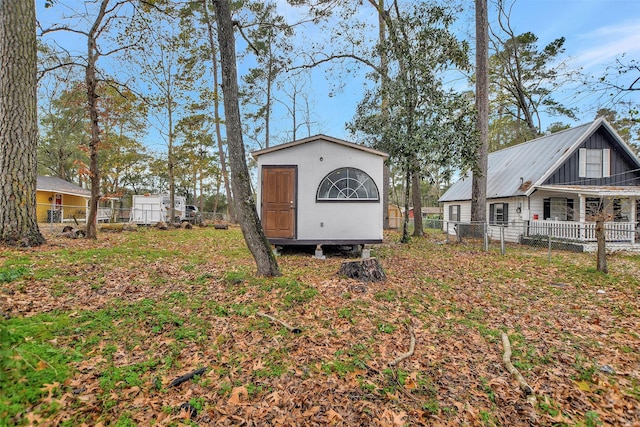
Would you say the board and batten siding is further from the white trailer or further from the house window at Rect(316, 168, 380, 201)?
the white trailer

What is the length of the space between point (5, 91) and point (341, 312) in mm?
8165

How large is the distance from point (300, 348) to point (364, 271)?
2.59 metres

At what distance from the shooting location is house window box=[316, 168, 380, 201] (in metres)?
8.27

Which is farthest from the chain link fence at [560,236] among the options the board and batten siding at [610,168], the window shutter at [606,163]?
the window shutter at [606,163]

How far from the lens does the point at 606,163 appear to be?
13023mm

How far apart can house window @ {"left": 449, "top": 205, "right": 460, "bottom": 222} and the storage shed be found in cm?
1269

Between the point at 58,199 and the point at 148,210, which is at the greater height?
the point at 58,199

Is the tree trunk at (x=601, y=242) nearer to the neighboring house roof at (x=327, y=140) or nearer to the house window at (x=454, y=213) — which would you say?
the neighboring house roof at (x=327, y=140)

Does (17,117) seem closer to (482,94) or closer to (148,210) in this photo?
(148,210)

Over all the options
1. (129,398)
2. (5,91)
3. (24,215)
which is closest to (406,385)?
(129,398)

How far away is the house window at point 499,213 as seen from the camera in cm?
1476

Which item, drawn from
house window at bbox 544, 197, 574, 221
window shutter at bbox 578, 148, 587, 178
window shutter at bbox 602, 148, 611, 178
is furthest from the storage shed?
window shutter at bbox 602, 148, 611, 178

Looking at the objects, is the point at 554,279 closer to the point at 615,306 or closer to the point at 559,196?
the point at 615,306

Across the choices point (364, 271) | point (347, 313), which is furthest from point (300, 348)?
point (364, 271)
